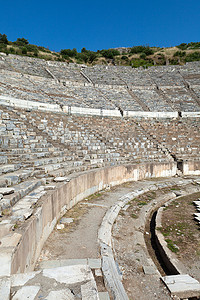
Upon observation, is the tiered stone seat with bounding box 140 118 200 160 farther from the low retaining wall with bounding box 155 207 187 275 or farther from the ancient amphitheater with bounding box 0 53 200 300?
the low retaining wall with bounding box 155 207 187 275

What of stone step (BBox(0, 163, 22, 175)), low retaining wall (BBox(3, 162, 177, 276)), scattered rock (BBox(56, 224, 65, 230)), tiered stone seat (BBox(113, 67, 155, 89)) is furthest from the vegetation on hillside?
scattered rock (BBox(56, 224, 65, 230))

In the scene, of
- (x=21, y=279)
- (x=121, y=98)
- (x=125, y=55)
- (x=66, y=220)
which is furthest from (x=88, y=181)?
(x=125, y=55)

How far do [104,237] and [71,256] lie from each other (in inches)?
41.9

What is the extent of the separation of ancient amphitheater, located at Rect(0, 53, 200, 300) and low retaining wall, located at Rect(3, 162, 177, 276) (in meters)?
0.02

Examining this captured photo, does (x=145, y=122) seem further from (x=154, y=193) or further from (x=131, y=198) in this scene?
(x=131, y=198)

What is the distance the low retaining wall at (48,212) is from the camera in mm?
2400

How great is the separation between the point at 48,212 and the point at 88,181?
10.5ft

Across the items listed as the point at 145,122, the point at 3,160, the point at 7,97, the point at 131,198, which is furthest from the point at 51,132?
the point at 145,122

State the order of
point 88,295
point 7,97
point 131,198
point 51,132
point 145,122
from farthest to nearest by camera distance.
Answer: point 145,122, point 7,97, point 51,132, point 131,198, point 88,295

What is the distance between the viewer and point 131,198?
767 cm

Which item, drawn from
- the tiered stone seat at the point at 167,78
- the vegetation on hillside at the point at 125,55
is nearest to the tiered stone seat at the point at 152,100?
the tiered stone seat at the point at 167,78

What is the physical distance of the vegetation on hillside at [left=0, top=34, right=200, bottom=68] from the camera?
3616 cm

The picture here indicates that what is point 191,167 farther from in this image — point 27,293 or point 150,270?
point 27,293

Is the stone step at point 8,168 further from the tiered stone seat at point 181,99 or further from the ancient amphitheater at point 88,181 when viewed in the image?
the tiered stone seat at point 181,99
